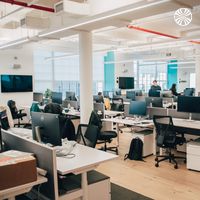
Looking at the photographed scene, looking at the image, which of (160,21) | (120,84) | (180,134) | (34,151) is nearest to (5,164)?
(34,151)

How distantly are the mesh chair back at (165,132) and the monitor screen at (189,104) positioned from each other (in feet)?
1.74

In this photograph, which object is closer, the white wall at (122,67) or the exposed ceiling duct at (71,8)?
the exposed ceiling duct at (71,8)

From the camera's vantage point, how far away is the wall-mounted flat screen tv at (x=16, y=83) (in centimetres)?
950

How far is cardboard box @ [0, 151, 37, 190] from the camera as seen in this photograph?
2.07 m

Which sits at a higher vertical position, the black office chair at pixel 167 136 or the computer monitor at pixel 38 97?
the computer monitor at pixel 38 97

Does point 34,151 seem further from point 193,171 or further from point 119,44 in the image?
point 119,44

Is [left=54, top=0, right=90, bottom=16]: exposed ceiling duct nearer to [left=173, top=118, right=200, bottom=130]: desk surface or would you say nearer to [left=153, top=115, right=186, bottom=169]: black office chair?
[left=153, top=115, right=186, bottom=169]: black office chair

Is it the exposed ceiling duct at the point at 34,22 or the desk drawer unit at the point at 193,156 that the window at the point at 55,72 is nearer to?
the exposed ceiling duct at the point at 34,22

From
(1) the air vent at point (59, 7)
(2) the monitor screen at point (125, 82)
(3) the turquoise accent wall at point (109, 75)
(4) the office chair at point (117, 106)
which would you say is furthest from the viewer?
(3) the turquoise accent wall at point (109, 75)

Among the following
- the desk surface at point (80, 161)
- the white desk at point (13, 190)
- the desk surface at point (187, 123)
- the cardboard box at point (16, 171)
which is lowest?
the white desk at point (13, 190)

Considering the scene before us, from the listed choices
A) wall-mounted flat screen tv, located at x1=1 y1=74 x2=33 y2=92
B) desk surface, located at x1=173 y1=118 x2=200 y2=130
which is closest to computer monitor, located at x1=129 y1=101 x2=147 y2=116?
desk surface, located at x1=173 y1=118 x2=200 y2=130

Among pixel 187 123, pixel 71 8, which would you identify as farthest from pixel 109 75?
pixel 71 8

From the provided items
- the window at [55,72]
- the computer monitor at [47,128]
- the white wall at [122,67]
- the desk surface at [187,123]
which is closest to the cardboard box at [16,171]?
the computer monitor at [47,128]

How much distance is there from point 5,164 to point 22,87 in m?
8.31
